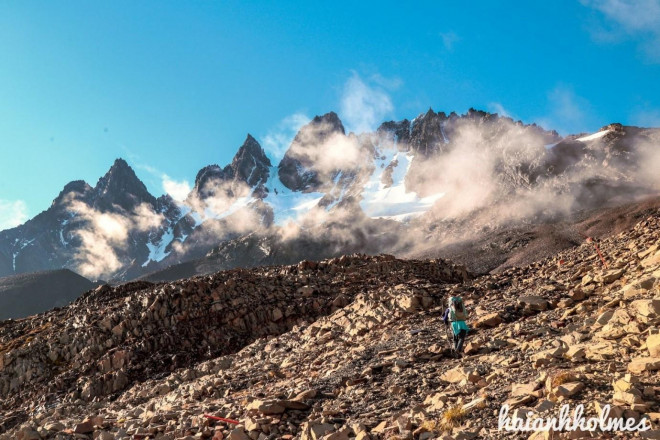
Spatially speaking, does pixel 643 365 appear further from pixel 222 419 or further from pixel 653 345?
pixel 222 419

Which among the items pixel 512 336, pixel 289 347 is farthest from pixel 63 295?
pixel 512 336

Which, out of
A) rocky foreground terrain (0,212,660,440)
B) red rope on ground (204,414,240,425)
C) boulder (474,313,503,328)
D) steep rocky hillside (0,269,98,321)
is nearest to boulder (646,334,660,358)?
rocky foreground terrain (0,212,660,440)

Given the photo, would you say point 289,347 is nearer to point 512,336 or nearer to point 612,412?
point 512,336

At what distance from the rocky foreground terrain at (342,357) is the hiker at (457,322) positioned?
0.51 metres

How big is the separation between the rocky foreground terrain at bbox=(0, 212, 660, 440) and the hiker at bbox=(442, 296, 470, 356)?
51 cm

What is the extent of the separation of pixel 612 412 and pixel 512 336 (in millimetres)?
7082

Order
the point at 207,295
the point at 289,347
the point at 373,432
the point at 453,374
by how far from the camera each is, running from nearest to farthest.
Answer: the point at 373,432
the point at 453,374
the point at 289,347
the point at 207,295

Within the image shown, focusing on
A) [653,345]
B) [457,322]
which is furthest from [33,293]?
[653,345]

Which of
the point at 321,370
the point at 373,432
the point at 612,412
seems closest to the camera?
the point at 612,412

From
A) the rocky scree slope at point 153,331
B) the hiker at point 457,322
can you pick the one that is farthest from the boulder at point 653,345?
the rocky scree slope at point 153,331

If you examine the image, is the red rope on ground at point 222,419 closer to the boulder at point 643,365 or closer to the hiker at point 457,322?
the hiker at point 457,322

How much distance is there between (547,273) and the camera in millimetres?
22953

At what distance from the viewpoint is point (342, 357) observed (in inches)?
695

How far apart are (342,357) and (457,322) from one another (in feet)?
16.7
